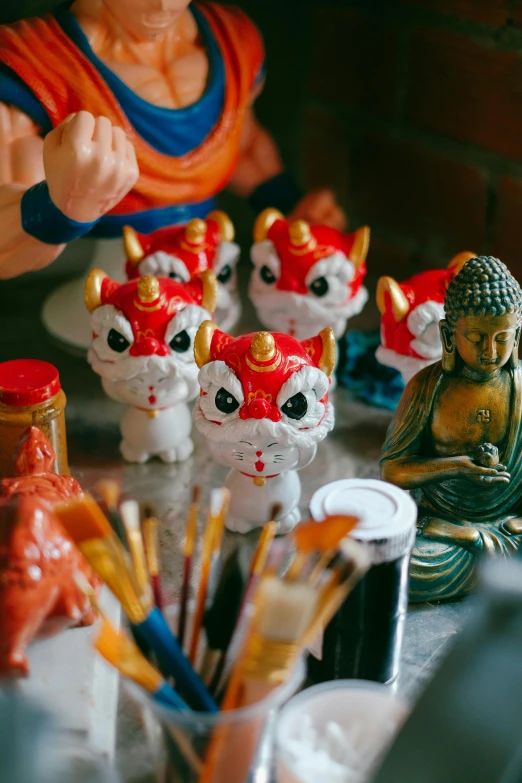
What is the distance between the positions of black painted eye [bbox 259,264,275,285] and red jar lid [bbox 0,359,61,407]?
390 mm

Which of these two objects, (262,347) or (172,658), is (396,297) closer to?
(262,347)

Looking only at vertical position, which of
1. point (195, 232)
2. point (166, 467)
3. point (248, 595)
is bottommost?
point (166, 467)

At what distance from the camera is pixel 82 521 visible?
0.63 metres

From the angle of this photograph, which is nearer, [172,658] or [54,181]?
[172,658]

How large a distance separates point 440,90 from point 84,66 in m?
0.62

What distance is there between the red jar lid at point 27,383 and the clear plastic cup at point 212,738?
488 millimetres

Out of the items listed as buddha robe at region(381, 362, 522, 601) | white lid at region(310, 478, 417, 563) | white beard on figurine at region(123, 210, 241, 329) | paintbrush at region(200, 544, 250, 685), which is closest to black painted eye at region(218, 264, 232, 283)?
white beard on figurine at region(123, 210, 241, 329)

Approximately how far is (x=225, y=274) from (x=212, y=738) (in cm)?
89

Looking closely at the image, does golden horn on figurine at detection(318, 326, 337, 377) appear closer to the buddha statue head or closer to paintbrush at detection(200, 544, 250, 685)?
the buddha statue head

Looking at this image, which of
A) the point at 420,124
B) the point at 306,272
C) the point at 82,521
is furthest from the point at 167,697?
the point at 420,124

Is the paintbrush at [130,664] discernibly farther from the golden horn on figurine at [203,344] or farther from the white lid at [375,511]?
the golden horn on figurine at [203,344]

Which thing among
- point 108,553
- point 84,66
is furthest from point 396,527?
point 84,66

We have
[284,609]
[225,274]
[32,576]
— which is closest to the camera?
[284,609]

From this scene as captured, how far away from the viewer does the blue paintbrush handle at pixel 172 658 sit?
25.6 inches
